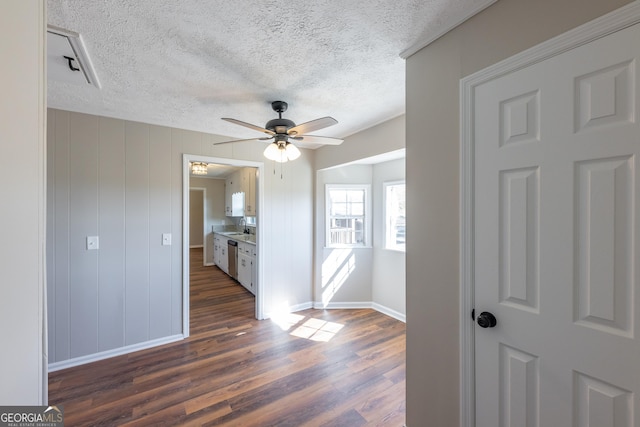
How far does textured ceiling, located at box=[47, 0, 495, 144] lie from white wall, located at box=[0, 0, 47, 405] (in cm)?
91

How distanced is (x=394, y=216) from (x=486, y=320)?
8.42 feet

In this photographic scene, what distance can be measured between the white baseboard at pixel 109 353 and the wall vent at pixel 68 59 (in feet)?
8.18

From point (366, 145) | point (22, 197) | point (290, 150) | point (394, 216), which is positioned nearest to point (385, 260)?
point (394, 216)

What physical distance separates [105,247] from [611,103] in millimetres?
3716

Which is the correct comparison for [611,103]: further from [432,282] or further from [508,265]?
[432,282]

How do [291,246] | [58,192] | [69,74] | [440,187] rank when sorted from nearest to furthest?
[440,187] → [69,74] → [58,192] → [291,246]

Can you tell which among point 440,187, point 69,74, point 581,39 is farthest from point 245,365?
point 581,39

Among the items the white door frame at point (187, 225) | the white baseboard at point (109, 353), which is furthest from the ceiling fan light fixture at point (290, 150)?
the white baseboard at point (109, 353)

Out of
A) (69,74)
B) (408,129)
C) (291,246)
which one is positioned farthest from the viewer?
(291,246)

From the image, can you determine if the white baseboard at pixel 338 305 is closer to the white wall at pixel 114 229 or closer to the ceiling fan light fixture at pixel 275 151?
the white wall at pixel 114 229

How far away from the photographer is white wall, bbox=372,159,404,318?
3547 millimetres

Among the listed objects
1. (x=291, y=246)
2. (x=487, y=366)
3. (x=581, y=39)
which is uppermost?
(x=581, y=39)

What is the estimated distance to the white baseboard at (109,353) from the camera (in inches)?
96.5

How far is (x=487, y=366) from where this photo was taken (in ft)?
4.11
